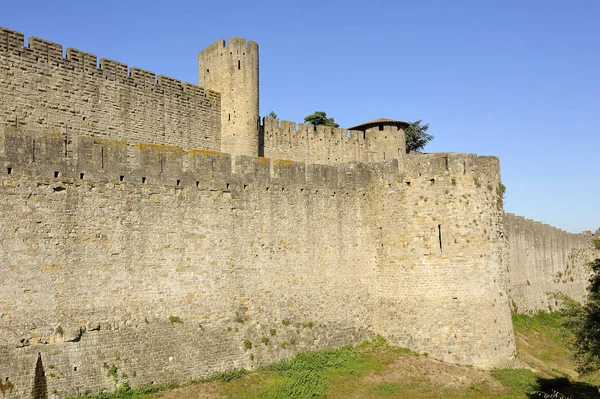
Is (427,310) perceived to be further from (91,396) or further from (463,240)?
(91,396)

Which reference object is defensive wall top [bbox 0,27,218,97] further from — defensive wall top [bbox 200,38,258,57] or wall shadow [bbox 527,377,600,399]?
wall shadow [bbox 527,377,600,399]

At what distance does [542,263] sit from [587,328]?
54.2ft

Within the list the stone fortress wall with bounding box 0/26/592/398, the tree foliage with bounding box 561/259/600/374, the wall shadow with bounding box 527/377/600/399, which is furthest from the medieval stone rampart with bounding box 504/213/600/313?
the stone fortress wall with bounding box 0/26/592/398

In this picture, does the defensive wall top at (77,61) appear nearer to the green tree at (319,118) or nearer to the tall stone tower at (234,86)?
the tall stone tower at (234,86)

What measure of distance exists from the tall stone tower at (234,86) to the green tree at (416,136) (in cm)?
2616

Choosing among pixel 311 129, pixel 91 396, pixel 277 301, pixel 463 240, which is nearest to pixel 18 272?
pixel 91 396

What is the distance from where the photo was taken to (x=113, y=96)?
20203 millimetres

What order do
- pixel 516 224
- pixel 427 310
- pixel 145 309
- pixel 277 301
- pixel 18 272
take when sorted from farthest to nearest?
1. pixel 516 224
2. pixel 427 310
3. pixel 277 301
4. pixel 145 309
5. pixel 18 272

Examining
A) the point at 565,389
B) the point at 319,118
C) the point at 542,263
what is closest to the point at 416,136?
the point at 319,118

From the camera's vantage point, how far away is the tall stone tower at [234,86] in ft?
81.3

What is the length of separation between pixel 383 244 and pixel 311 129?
42.5ft

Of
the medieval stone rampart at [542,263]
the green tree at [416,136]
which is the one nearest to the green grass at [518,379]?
the medieval stone rampart at [542,263]

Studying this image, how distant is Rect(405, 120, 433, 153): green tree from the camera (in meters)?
49.3

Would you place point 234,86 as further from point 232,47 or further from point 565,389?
point 565,389
